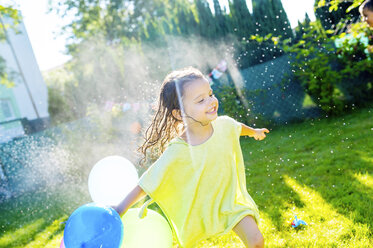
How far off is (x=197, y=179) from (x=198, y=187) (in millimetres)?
69

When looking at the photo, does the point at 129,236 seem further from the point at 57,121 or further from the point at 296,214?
the point at 57,121

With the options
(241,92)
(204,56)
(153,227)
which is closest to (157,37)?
(204,56)

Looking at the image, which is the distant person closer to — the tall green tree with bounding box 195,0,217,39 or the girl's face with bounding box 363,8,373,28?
the girl's face with bounding box 363,8,373,28

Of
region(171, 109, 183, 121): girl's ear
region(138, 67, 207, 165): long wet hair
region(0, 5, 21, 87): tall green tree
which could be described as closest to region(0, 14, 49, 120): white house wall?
region(0, 5, 21, 87): tall green tree

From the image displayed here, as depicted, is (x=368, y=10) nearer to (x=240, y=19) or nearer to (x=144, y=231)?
(x=144, y=231)

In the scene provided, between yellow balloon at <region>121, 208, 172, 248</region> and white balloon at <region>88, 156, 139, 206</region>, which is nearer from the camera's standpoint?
yellow balloon at <region>121, 208, 172, 248</region>

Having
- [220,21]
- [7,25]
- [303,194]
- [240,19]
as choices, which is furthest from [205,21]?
[303,194]

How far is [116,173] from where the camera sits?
98.8 inches

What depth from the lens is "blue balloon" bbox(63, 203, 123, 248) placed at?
1718 mm

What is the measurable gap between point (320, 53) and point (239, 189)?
443 centimetres

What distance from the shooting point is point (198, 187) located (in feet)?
6.66

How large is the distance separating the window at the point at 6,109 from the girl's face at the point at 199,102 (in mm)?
17684

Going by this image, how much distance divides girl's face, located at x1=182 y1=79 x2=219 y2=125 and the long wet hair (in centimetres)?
4

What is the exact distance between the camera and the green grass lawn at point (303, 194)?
2297 mm
